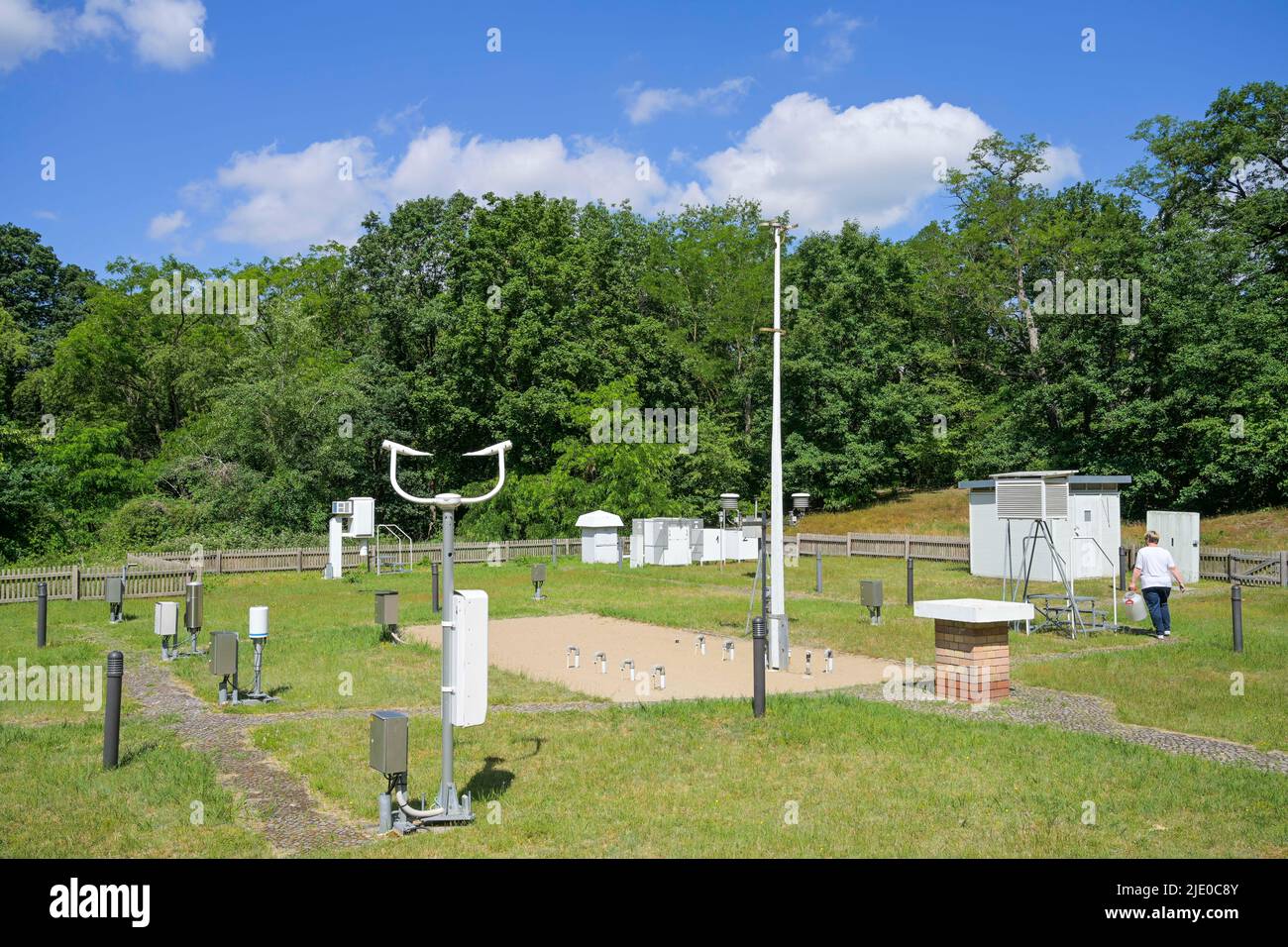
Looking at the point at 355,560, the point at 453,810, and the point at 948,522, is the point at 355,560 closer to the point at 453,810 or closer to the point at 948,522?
the point at 948,522

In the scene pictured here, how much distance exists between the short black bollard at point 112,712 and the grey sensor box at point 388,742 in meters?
3.33

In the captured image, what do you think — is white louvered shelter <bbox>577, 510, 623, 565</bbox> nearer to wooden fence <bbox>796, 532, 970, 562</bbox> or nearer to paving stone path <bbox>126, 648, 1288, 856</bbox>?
→ wooden fence <bbox>796, 532, 970, 562</bbox>

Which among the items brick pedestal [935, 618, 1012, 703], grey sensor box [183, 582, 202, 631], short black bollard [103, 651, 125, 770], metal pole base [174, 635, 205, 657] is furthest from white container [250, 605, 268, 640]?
brick pedestal [935, 618, 1012, 703]

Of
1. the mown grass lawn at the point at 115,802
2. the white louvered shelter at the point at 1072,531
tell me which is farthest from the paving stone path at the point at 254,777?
the white louvered shelter at the point at 1072,531

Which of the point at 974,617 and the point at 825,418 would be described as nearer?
the point at 974,617

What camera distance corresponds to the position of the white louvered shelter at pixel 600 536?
35.0 metres

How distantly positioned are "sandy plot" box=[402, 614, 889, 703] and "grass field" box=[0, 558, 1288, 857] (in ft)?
2.77

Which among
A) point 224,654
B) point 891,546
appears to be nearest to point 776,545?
point 224,654

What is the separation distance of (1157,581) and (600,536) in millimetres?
21571

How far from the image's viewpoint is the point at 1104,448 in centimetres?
4216

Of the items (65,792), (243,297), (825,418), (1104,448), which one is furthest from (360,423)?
(65,792)

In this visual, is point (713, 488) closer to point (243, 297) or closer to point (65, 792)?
point (243, 297)

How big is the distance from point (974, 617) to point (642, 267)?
46.4 m

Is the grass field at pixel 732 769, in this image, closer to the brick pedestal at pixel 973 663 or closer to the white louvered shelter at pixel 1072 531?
the brick pedestal at pixel 973 663
